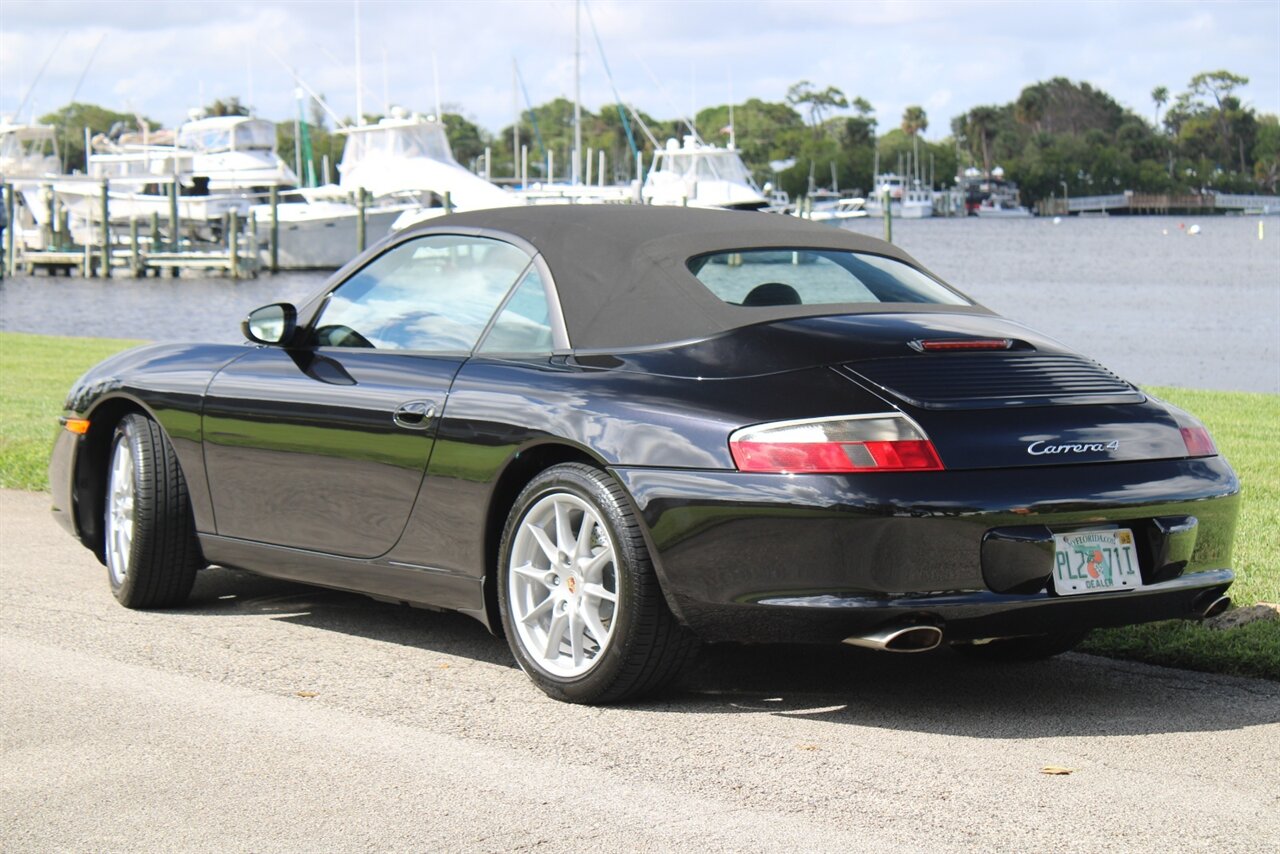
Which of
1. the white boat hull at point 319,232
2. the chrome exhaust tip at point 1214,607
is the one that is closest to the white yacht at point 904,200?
the white boat hull at point 319,232

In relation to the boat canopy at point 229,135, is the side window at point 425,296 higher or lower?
lower

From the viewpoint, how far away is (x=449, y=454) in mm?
5492

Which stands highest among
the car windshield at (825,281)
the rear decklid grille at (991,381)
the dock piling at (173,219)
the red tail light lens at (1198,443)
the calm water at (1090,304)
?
the dock piling at (173,219)

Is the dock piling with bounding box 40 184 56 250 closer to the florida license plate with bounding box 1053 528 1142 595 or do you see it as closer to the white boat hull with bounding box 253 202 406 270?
the white boat hull with bounding box 253 202 406 270

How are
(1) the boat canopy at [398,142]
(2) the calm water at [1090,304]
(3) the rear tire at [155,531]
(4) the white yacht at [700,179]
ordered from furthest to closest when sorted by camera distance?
(4) the white yacht at [700,179]
(1) the boat canopy at [398,142]
(2) the calm water at [1090,304]
(3) the rear tire at [155,531]

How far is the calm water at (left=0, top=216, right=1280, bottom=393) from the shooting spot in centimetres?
2653

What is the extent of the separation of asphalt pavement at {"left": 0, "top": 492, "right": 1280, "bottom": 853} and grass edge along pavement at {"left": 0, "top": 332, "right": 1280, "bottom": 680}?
183mm

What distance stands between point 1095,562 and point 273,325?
118 inches

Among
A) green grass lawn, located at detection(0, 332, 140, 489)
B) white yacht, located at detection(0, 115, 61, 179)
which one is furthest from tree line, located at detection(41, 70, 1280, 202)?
green grass lawn, located at detection(0, 332, 140, 489)

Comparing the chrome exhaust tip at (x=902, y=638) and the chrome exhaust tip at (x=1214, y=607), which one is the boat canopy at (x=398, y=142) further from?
the chrome exhaust tip at (x=902, y=638)

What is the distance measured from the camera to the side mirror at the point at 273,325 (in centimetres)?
626

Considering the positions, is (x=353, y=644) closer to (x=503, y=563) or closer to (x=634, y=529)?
(x=503, y=563)

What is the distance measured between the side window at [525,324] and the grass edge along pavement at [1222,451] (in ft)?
7.28

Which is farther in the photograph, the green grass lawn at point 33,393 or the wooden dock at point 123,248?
the wooden dock at point 123,248
